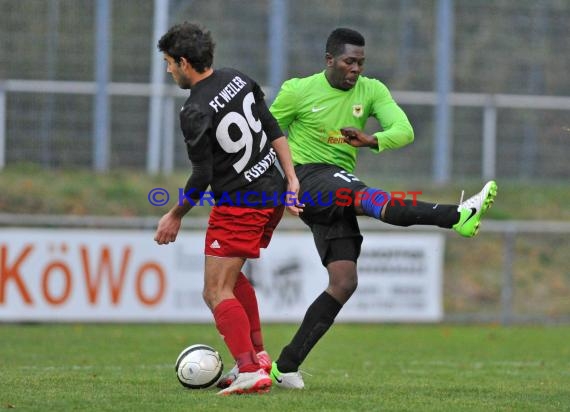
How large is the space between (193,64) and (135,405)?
6.34 ft

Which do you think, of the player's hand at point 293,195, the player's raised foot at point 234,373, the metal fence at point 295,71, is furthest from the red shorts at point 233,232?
the metal fence at point 295,71

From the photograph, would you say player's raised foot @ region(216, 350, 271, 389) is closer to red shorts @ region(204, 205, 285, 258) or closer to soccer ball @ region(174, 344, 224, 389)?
soccer ball @ region(174, 344, 224, 389)

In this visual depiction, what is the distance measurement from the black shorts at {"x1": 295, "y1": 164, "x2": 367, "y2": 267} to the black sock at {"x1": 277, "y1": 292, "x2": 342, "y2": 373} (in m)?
0.29

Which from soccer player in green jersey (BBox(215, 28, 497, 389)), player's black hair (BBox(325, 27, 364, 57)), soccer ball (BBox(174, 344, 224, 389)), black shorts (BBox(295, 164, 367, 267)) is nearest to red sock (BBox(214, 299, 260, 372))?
soccer ball (BBox(174, 344, 224, 389))

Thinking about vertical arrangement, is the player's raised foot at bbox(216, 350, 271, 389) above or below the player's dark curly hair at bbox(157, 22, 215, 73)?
below

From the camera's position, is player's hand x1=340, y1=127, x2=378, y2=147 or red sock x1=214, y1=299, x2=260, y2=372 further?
player's hand x1=340, y1=127, x2=378, y2=147

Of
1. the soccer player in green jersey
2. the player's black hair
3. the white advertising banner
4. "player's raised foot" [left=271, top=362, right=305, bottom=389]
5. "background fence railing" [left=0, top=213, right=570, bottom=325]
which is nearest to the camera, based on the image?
the soccer player in green jersey

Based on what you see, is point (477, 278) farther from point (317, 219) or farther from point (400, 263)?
point (317, 219)

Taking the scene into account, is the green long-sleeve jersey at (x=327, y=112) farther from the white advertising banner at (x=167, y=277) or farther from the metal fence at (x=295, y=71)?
the metal fence at (x=295, y=71)

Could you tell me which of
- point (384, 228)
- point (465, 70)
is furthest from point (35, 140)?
point (465, 70)

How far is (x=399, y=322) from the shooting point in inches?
594

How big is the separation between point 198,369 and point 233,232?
0.90 meters

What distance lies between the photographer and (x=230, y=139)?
6801 mm

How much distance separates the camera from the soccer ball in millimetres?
7160
